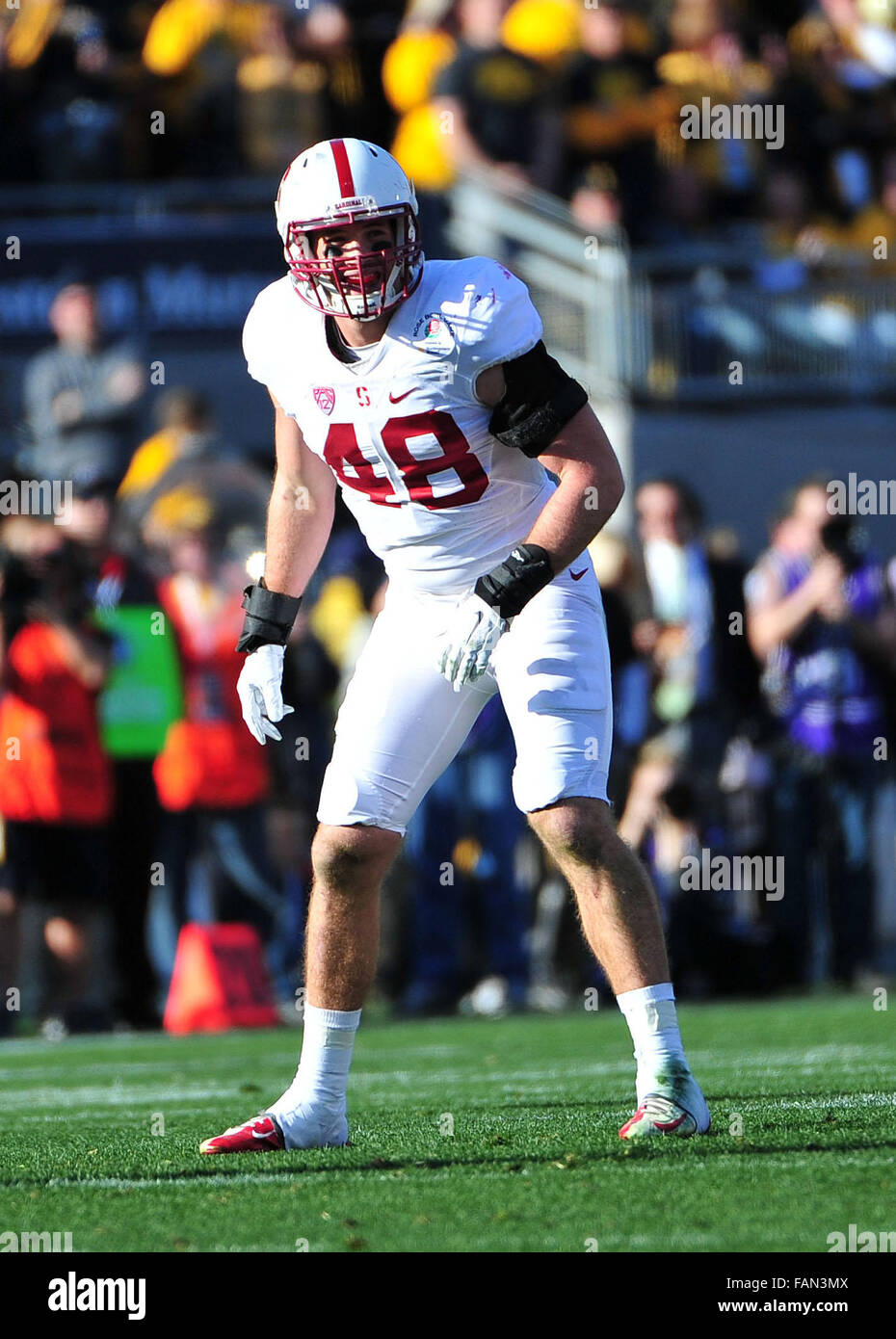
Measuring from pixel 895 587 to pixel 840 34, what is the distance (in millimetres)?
6679

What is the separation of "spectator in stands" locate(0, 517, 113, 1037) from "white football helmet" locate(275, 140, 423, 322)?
4.67 meters

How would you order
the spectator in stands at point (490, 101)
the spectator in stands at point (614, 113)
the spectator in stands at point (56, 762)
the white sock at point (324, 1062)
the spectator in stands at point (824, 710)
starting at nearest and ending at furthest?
the white sock at point (324, 1062)
the spectator in stands at point (56, 762)
the spectator in stands at point (824, 710)
the spectator in stands at point (490, 101)
the spectator in stands at point (614, 113)

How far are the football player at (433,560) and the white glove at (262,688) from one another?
24cm

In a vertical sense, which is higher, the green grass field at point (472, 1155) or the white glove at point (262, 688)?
the white glove at point (262, 688)

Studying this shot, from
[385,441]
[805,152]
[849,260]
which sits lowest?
[385,441]

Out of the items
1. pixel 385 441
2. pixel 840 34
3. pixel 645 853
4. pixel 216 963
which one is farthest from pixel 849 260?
pixel 385 441

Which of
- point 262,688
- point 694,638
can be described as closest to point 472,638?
point 262,688

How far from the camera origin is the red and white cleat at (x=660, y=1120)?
16.6 ft

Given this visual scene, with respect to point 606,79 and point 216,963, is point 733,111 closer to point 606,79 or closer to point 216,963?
point 606,79

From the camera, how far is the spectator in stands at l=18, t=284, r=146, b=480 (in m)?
12.1

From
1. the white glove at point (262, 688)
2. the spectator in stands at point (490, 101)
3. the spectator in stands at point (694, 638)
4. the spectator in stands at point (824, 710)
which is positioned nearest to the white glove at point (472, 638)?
the white glove at point (262, 688)

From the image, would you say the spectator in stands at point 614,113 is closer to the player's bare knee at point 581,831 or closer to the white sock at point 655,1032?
the player's bare knee at point 581,831

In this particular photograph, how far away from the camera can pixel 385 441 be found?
5133 millimetres

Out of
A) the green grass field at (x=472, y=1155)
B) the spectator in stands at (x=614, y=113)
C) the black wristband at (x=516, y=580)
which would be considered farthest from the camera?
the spectator in stands at (x=614, y=113)
